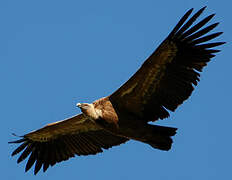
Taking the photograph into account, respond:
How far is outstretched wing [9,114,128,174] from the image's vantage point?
15547mm

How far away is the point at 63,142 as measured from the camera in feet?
53.0

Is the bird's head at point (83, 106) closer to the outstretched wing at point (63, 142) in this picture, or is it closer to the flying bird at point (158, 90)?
the flying bird at point (158, 90)

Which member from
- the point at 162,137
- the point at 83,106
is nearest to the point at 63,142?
the point at 83,106

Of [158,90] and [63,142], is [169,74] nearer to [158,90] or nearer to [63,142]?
[158,90]

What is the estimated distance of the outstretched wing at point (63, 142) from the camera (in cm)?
1555

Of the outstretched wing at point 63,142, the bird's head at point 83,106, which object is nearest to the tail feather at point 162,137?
the outstretched wing at point 63,142

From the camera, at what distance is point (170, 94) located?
14.1 m

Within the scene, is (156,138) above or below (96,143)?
below

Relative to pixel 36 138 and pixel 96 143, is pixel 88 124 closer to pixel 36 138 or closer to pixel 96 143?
pixel 96 143

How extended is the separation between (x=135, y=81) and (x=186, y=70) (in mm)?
1369

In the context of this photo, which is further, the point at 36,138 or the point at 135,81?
the point at 36,138

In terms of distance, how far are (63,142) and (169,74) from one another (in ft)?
13.9

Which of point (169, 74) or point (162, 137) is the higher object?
point (169, 74)

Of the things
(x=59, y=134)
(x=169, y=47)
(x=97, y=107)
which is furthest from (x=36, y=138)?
(x=169, y=47)
